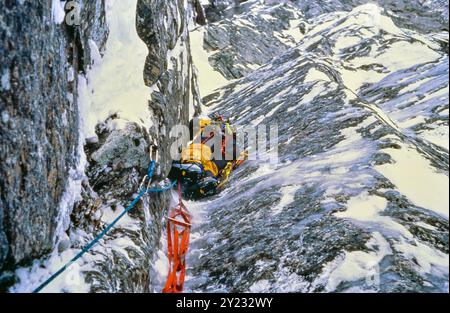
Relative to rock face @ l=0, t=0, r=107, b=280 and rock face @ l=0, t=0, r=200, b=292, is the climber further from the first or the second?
rock face @ l=0, t=0, r=107, b=280

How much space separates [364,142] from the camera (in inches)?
337

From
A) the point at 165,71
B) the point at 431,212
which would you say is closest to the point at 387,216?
the point at 431,212

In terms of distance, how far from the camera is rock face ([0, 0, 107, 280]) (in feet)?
14.4

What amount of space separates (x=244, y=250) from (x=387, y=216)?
2441 millimetres

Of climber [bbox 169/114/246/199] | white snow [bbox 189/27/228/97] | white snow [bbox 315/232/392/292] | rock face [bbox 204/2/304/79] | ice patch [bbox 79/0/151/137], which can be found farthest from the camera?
rock face [bbox 204/2/304/79]

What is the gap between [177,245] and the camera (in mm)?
7461

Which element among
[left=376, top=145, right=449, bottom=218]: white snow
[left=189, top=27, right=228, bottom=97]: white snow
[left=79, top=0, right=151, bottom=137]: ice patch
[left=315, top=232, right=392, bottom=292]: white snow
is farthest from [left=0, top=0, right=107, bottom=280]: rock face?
[left=189, top=27, right=228, bottom=97]: white snow

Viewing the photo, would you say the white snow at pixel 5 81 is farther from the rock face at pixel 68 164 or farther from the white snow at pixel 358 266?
the white snow at pixel 358 266

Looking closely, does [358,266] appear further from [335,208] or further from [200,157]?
[200,157]

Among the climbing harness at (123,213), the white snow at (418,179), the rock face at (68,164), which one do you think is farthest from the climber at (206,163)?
the white snow at (418,179)

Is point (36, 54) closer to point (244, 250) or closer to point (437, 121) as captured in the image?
point (244, 250)

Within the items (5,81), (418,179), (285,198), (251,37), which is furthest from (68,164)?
A: (251,37)

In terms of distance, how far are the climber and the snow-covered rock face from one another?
41cm

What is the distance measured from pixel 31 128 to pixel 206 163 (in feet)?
20.6
